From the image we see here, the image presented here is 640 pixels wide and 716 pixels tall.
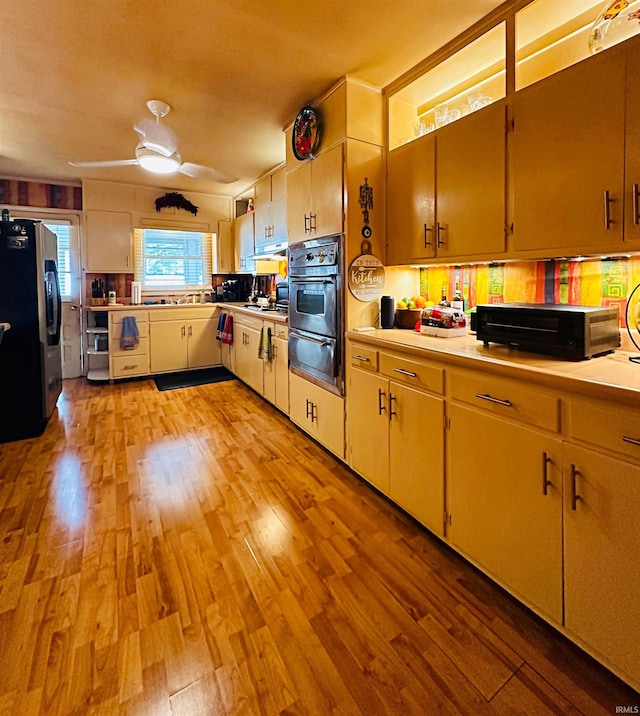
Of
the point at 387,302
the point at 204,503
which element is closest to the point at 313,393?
the point at 387,302

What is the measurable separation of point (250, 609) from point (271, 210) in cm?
374

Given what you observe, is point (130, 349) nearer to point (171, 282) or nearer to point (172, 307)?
point (172, 307)

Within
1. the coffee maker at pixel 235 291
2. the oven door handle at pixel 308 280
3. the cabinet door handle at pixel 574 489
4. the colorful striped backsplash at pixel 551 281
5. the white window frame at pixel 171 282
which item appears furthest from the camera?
the coffee maker at pixel 235 291

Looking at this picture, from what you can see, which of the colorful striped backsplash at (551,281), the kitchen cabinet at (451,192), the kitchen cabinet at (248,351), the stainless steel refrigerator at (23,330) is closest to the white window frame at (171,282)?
the kitchen cabinet at (248,351)

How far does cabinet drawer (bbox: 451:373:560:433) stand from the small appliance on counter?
0.24m

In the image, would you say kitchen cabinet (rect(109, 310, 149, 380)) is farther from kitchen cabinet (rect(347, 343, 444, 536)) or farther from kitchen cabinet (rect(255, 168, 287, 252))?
kitchen cabinet (rect(347, 343, 444, 536))

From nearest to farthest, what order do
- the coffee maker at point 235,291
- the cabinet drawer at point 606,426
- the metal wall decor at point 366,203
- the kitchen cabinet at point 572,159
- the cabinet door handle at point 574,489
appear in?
the cabinet drawer at point 606,426 < the cabinet door handle at point 574,489 < the kitchen cabinet at point 572,159 < the metal wall decor at point 366,203 < the coffee maker at point 235,291

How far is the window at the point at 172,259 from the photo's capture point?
5.33 metres

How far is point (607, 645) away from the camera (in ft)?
3.94

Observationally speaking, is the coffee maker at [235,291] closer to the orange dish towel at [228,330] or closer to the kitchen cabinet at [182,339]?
the kitchen cabinet at [182,339]

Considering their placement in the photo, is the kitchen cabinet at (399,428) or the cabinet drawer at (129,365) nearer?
the kitchen cabinet at (399,428)

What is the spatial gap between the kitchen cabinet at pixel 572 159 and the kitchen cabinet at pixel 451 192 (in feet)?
0.34

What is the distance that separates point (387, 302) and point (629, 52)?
152cm

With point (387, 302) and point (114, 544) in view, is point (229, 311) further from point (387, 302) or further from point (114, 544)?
point (114, 544)
